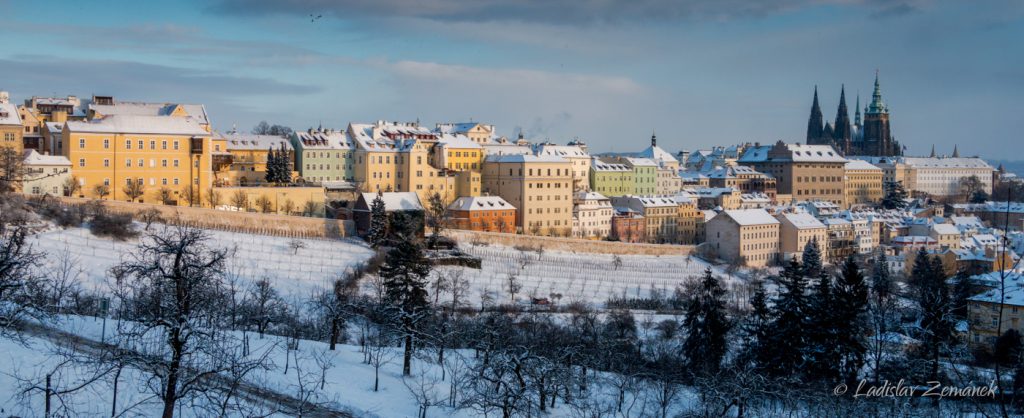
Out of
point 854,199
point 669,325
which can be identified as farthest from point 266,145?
point 854,199

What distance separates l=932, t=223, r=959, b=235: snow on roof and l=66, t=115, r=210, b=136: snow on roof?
1891 inches

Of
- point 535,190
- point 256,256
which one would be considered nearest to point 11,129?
point 256,256

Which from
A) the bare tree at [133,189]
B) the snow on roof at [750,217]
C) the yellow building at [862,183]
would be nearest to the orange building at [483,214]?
the snow on roof at [750,217]

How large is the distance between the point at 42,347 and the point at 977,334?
2738 centimetres

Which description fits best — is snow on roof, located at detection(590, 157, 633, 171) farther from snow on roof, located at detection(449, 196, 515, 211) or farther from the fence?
the fence

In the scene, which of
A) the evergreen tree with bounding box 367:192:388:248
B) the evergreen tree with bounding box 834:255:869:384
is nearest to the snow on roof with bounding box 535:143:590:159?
the evergreen tree with bounding box 367:192:388:248

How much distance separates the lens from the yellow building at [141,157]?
40188mm

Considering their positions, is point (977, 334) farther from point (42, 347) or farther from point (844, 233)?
point (844, 233)

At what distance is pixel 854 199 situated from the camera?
8838 centimetres

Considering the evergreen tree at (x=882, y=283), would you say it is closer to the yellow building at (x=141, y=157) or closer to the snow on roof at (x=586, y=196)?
the snow on roof at (x=586, y=196)

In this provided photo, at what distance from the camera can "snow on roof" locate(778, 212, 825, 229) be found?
194ft

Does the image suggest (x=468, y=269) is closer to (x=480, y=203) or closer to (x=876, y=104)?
(x=480, y=203)

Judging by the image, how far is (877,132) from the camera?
112875 millimetres

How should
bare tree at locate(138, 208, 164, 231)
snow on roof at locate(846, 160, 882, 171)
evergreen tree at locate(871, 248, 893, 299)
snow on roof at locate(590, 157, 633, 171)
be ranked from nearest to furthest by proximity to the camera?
bare tree at locate(138, 208, 164, 231) < evergreen tree at locate(871, 248, 893, 299) < snow on roof at locate(590, 157, 633, 171) < snow on roof at locate(846, 160, 882, 171)
